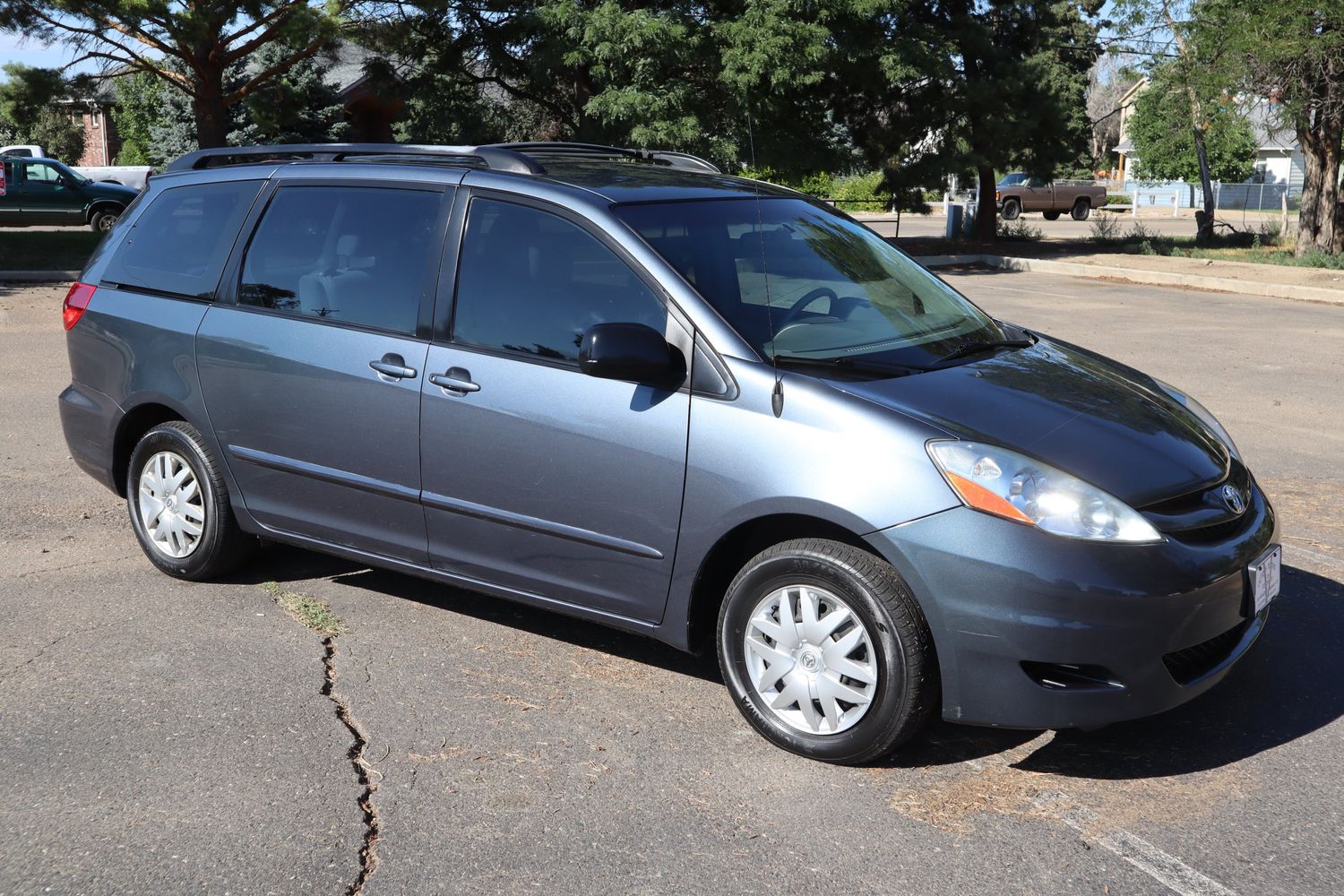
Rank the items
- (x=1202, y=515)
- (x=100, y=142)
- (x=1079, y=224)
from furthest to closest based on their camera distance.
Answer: (x=100, y=142) < (x=1079, y=224) < (x=1202, y=515)

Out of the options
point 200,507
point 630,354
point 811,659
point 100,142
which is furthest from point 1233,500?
point 100,142

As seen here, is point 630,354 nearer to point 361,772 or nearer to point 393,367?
point 393,367

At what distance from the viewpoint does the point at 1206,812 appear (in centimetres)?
354

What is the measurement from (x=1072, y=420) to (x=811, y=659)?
1.10 metres

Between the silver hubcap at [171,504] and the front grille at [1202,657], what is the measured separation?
3.80 meters

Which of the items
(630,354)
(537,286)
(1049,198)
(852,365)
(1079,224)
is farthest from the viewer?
(1049,198)

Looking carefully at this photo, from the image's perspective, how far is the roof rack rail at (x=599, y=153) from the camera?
17.3 feet

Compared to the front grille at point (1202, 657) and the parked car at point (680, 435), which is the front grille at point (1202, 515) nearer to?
the parked car at point (680, 435)

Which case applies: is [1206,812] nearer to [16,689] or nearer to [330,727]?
[330,727]

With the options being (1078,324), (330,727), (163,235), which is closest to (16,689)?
(330,727)

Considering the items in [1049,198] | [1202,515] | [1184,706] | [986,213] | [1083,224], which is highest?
[1049,198]

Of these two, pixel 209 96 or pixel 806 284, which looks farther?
pixel 209 96

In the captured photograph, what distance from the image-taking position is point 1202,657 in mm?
3770

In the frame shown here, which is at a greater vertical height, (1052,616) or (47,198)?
(47,198)
